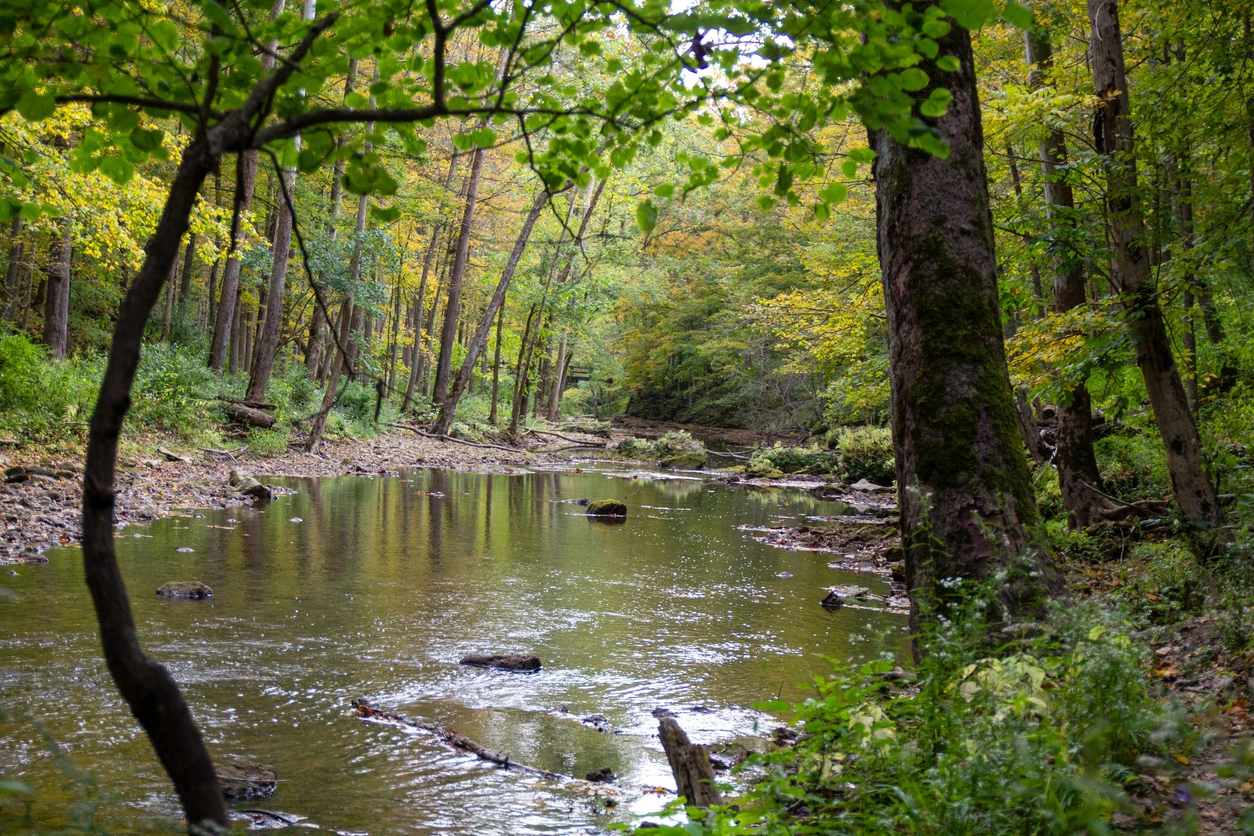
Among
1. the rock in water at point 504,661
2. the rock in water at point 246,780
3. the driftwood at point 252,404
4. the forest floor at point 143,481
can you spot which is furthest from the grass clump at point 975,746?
the driftwood at point 252,404

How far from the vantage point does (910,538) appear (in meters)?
3.85

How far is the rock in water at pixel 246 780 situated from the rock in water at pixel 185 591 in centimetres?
327

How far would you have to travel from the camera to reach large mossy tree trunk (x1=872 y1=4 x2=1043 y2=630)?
376 cm

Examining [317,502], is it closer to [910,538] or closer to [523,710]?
[523,710]

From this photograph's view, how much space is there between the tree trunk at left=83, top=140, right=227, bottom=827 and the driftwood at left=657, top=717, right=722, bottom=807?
1.70 metres

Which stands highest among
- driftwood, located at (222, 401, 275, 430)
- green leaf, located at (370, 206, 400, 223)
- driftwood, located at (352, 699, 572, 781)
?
green leaf, located at (370, 206, 400, 223)

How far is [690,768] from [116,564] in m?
2.13

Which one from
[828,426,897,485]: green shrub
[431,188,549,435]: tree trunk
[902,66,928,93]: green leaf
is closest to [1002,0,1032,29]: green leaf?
[902,66,928,93]: green leaf

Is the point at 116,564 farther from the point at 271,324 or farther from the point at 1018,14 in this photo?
the point at 271,324

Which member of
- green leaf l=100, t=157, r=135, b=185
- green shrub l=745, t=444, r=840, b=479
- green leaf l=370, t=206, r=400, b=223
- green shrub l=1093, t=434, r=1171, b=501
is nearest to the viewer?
Result: green leaf l=370, t=206, r=400, b=223

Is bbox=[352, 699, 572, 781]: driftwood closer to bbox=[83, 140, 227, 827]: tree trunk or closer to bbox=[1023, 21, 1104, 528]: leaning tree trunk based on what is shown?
bbox=[83, 140, 227, 827]: tree trunk

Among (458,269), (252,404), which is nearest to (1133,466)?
(252,404)

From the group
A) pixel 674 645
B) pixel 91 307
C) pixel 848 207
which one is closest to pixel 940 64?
pixel 674 645

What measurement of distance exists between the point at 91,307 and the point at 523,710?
25.4m
